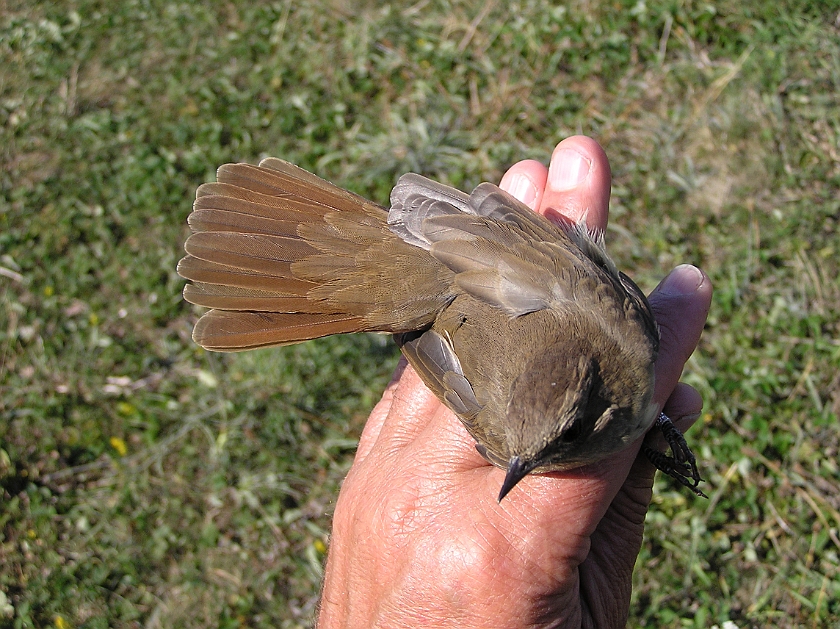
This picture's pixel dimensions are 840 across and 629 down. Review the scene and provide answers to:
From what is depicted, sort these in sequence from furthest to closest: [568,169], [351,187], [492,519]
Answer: [351,187] < [568,169] < [492,519]

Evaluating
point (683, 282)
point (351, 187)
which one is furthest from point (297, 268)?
point (351, 187)

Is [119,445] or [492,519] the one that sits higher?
[492,519]

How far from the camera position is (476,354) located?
124 inches

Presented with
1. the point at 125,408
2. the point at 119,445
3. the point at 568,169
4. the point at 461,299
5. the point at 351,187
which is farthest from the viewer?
the point at 351,187

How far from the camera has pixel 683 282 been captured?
138 inches

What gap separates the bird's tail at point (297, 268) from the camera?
3.37 metres

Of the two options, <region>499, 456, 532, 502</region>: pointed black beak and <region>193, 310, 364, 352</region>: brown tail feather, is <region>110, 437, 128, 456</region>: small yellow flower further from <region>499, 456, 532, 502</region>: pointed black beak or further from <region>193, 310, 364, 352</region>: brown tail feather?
<region>499, 456, 532, 502</region>: pointed black beak

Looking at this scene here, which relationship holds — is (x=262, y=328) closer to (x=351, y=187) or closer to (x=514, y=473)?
(x=514, y=473)

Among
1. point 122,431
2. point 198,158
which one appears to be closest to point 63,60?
point 198,158

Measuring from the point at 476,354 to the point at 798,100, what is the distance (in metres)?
3.82

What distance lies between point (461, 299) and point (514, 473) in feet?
2.92

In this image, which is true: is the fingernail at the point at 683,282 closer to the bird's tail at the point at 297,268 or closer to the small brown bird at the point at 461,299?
the small brown bird at the point at 461,299

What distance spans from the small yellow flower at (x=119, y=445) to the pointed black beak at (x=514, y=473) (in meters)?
3.42

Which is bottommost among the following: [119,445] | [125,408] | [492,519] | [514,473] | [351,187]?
[119,445]
